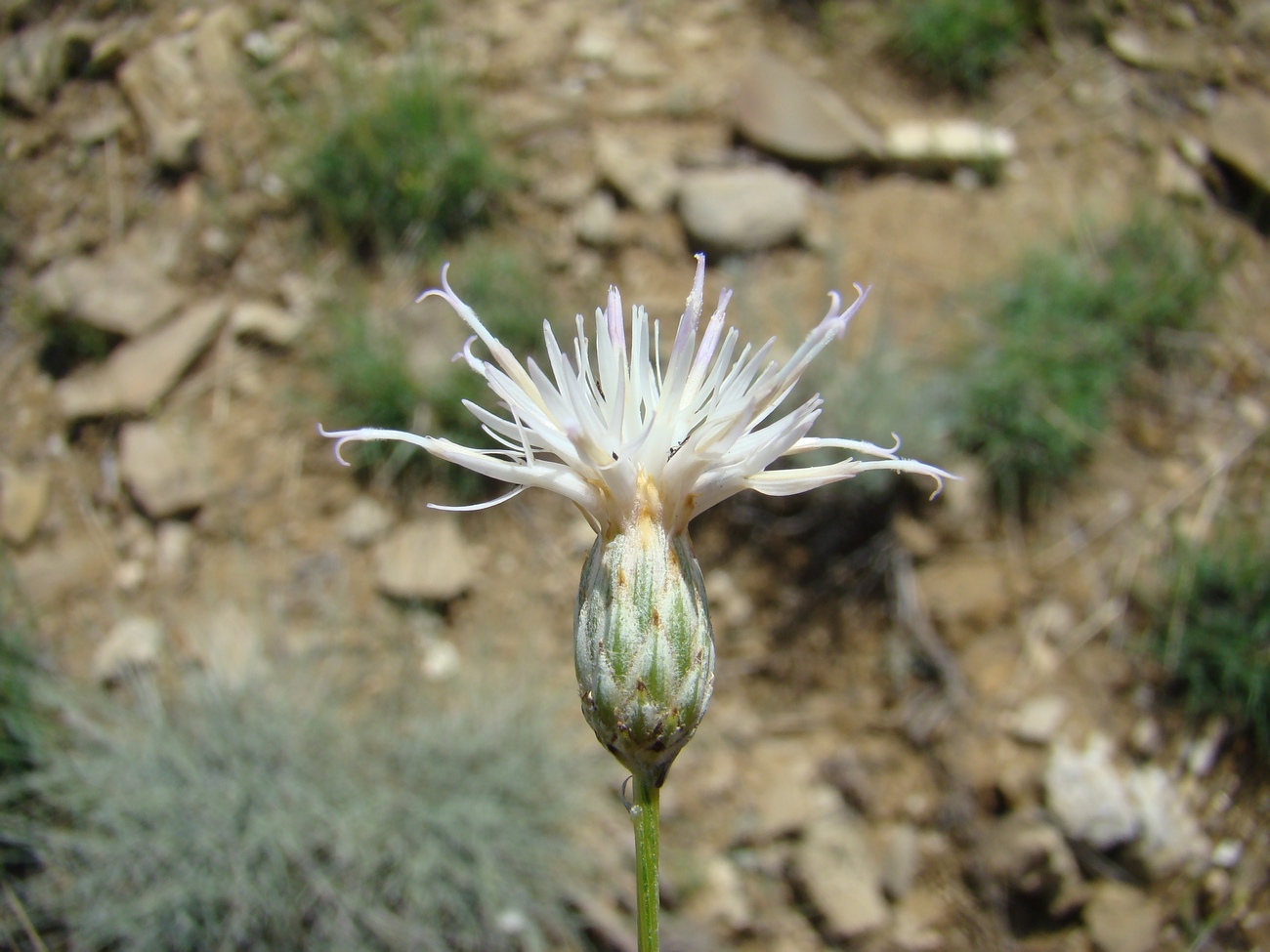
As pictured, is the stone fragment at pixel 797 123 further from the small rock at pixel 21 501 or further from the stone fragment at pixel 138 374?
the small rock at pixel 21 501

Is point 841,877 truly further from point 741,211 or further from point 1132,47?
point 1132,47

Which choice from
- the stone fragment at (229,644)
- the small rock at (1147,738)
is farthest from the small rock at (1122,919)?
the stone fragment at (229,644)

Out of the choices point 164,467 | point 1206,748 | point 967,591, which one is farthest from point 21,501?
point 1206,748

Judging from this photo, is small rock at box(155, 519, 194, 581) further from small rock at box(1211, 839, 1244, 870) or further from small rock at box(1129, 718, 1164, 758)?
small rock at box(1211, 839, 1244, 870)

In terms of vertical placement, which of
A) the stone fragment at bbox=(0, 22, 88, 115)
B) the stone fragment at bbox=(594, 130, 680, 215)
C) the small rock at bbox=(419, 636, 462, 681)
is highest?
the stone fragment at bbox=(594, 130, 680, 215)

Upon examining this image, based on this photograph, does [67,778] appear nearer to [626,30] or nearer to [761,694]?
[761,694]

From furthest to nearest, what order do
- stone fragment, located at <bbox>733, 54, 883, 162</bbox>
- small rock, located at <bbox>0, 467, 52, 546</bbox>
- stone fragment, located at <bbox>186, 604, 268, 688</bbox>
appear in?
1. stone fragment, located at <bbox>733, 54, 883, 162</bbox>
2. small rock, located at <bbox>0, 467, 52, 546</bbox>
3. stone fragment, located at <bbox>186, 604, 268, 688</bbox>

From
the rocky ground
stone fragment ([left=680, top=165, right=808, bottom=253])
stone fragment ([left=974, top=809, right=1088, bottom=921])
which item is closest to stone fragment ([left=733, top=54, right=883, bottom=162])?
the rocky ground

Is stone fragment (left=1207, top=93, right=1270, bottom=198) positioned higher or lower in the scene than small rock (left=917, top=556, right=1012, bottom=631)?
higher
